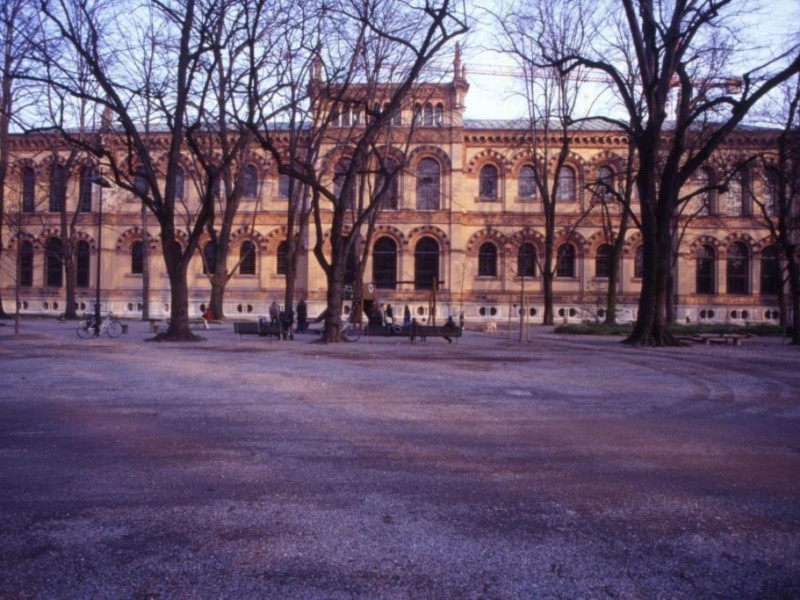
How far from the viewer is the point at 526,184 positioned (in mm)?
41875

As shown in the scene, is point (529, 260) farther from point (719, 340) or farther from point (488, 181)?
point (719, 340)

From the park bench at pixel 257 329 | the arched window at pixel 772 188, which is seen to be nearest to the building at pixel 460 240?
the arched window at pixel 772 188

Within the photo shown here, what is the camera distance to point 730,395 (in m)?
10.8

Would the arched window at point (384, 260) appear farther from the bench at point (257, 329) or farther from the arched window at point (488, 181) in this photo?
the bench at point (257, 329)

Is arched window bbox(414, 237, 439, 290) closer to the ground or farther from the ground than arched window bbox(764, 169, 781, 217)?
closer to the ground

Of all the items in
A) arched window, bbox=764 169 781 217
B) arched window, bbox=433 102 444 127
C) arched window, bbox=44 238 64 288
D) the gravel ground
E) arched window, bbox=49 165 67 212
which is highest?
arched window, bbox=433 102 444 127

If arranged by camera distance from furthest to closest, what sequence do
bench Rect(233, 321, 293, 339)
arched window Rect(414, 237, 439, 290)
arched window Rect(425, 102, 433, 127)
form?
arched window Rect(414, 237, 439, 290) → arched window Rect(425, 102, 433, 127) → bench Rect(233, 321, 293, 339)

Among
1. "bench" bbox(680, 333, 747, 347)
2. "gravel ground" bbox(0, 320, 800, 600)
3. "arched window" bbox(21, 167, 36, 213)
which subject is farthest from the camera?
"arched window" bbox(21, 167, 36, 213)

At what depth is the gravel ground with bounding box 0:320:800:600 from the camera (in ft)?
12.2

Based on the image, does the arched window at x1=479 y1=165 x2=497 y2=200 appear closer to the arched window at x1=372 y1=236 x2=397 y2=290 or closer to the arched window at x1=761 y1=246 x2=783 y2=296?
the arched window at x1=372 y1=236 x2=397 y2=290

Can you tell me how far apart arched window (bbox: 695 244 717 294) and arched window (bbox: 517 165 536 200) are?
11402 millimetres

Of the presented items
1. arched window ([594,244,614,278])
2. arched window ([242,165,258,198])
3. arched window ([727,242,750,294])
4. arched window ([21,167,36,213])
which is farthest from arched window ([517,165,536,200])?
arched window ([21,167,36,213])

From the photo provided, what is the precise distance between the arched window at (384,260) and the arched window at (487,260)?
541cm

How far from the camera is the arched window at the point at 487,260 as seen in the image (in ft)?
137
